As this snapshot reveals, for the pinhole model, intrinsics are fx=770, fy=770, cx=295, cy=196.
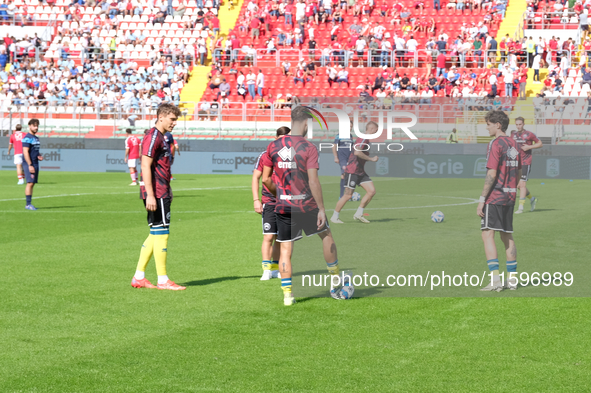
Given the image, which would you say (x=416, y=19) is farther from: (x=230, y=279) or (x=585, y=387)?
(x=585, y=387)

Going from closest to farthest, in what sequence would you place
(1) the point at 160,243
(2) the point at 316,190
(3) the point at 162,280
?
(2) the point at 316,190
(1) the point at 160,243
(3) the point at 162,280

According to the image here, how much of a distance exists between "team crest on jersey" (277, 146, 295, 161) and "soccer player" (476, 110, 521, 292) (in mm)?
2271

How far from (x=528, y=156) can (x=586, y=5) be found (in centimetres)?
2482

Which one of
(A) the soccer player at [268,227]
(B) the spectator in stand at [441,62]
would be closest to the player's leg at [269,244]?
(A) the soccer player at [268,227]

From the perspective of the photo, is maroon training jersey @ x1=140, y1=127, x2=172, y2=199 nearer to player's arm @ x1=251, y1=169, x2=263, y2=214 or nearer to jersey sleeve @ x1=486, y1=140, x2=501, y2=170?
player's arm @ x1=251, y1=169, x2=263, y2=214

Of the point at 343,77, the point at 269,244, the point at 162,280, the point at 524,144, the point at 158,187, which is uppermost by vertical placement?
the point at 343,77

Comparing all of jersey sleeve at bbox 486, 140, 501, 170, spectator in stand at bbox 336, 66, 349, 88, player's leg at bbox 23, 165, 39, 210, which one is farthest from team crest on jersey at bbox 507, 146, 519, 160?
spectator in stand at bbox 336, 66, 349, 88

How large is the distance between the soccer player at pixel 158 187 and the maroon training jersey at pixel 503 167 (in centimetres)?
360

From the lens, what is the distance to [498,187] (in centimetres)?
876

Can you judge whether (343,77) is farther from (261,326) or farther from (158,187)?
(261,326)

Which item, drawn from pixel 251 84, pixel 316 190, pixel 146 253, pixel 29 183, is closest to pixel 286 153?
pixel 316 190

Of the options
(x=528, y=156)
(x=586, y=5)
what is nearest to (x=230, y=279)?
(x=528, y=156)

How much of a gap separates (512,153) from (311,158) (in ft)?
7.86

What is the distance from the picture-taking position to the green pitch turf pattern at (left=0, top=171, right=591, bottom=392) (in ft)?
18.6
